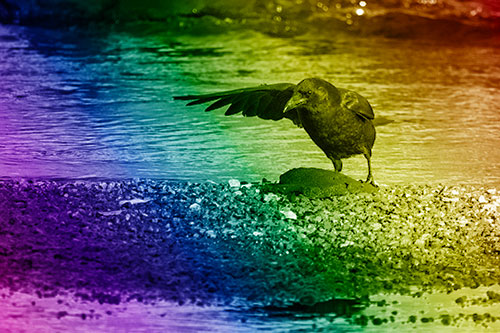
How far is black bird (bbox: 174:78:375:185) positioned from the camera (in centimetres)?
530

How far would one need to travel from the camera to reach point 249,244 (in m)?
4.74

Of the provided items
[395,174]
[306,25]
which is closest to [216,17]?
[306,25]

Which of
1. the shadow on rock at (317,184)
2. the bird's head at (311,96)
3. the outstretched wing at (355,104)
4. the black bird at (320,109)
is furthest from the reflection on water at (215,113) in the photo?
the bird's head at (311,96)

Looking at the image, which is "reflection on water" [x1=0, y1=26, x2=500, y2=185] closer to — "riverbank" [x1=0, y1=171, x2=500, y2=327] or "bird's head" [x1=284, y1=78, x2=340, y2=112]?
"riverbank" [x1=0, y1=171, x2=500, y2=327]

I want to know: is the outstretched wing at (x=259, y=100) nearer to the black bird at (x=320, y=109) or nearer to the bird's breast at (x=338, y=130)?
the black bird at (x=320, y=109)

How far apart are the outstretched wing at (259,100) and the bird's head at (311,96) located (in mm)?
257

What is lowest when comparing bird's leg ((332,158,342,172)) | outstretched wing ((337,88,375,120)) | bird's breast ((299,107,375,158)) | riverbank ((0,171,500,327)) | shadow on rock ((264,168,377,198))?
riverbank ((0,171,500,327))

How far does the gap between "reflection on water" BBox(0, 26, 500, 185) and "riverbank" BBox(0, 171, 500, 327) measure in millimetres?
436

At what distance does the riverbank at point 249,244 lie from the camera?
4238 mm

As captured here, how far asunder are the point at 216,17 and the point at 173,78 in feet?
9.50

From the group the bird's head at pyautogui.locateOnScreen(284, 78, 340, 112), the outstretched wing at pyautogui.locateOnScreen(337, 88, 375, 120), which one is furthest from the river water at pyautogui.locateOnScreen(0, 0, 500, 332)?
the bird's head at pyautogui.locateOnScreen(284, 78, 340, 112)

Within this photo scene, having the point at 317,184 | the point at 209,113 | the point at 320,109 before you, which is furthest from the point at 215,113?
the point at 320,109

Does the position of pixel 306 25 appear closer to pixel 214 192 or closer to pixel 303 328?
pixel 214 192

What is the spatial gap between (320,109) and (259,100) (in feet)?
1.52
